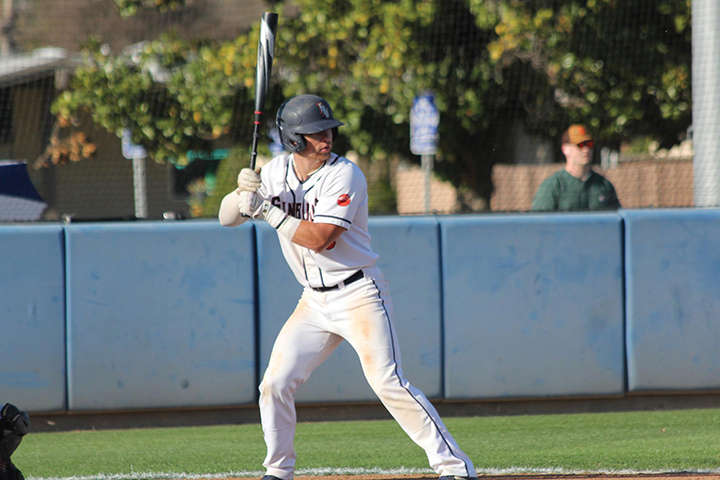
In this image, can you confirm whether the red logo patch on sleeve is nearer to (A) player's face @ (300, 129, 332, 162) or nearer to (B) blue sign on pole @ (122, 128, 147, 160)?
(A) player's face @ (300, 129, 332, 162)

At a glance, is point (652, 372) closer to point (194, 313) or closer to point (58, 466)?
point (194, 313)

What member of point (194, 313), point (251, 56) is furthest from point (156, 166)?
point (194, 313)

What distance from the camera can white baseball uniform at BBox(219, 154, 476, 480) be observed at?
355 centimetres

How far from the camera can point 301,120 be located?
3.56 m

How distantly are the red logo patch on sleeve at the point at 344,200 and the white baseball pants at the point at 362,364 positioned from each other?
1.18 ft

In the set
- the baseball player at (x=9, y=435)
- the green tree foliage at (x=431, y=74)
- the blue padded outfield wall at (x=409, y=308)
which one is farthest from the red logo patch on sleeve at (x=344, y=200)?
the green tree foliage at (x=431, y=74)

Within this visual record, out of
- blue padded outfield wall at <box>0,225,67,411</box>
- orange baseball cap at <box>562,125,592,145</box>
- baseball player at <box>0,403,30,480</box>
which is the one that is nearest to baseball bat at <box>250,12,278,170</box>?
baseball player at <box>0,403,30,480</box>

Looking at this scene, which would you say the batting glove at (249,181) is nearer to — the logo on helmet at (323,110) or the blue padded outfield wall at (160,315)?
the logo on helmet at (323,110)

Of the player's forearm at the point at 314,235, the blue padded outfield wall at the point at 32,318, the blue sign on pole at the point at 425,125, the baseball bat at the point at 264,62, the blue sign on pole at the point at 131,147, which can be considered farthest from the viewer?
the blue sign on pole at the point at 131,147

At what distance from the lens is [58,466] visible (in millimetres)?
4453

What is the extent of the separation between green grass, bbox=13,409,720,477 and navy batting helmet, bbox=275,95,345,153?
69.8 inches

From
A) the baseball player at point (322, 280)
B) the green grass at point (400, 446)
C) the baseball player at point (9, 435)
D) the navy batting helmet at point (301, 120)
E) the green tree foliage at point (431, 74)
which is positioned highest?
the green tree foliage at point (431, 74)

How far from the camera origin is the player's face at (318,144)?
11.8 ft

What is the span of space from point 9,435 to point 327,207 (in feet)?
5.04
